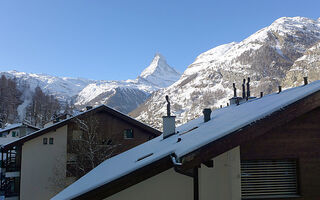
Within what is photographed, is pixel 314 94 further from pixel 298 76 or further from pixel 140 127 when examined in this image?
pixel 298 76

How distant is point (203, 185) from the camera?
17.8ft

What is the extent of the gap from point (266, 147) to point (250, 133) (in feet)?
3.57

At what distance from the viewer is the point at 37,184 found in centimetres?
2209

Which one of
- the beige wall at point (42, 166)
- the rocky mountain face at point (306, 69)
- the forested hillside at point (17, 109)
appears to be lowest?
the beige wall at point (42, 166)

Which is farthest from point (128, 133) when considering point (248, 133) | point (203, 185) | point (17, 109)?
point (17, 109)

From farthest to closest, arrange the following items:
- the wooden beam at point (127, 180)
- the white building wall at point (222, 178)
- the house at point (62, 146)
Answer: the house at point (62, 146), the white building wall at point (222, 178), the wooden beam at point (127, 180)

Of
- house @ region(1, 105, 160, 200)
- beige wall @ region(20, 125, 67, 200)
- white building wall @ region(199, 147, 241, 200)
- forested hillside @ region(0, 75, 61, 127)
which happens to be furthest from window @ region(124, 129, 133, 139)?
forested hillside @ region(0, 75, 61, 127)

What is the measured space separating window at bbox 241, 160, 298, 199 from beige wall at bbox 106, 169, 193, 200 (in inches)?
49.6

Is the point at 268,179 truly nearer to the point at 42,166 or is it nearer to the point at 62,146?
the point at 62,146

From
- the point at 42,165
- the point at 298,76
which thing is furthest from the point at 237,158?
the point at 298,76

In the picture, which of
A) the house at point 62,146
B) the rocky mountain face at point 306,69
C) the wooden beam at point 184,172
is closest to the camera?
the wooden beam at point 184,172

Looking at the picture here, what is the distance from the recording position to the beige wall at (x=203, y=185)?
17.3 feet

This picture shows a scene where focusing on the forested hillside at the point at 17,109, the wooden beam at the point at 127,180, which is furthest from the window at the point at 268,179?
the forested hillside at the point at 17,109

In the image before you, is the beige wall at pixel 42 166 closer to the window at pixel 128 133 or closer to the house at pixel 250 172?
the window at pixel 128 133
